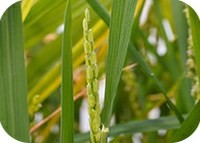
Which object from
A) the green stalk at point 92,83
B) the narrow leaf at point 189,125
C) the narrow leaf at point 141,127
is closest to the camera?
the green stalk at point 92,83

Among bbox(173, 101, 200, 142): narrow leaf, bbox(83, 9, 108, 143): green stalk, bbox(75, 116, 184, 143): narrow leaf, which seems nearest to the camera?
bbox(83, 9, 108, 143): green stalk

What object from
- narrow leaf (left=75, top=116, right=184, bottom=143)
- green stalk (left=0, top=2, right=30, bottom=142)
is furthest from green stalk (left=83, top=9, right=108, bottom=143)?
narrow leaf (left=75, top=116, right=184, bottom=143)

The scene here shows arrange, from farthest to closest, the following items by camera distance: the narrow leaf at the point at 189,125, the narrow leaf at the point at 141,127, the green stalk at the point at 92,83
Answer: the narrow leaf at the point at 141,127
the narrow leaf at the point at 189,125
the green stalk at the point at 92,83

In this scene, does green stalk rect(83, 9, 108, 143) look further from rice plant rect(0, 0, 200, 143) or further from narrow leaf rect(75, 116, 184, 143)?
narrow leaf rect(75, 116, 184, 143)

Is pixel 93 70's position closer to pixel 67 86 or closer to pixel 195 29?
pixel 67 86

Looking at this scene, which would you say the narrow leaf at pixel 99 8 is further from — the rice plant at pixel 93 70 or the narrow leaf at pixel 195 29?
the narrow leaf at pixel 195 29

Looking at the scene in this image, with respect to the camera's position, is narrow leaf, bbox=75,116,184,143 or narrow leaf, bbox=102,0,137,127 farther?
narrow leaf, bbox=75,116,184,143

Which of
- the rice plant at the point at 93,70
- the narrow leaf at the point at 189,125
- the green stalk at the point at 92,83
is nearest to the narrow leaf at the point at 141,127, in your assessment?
the rice plant at the point at 93,70

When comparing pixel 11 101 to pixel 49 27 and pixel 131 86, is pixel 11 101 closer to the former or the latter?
pixel 49 27
